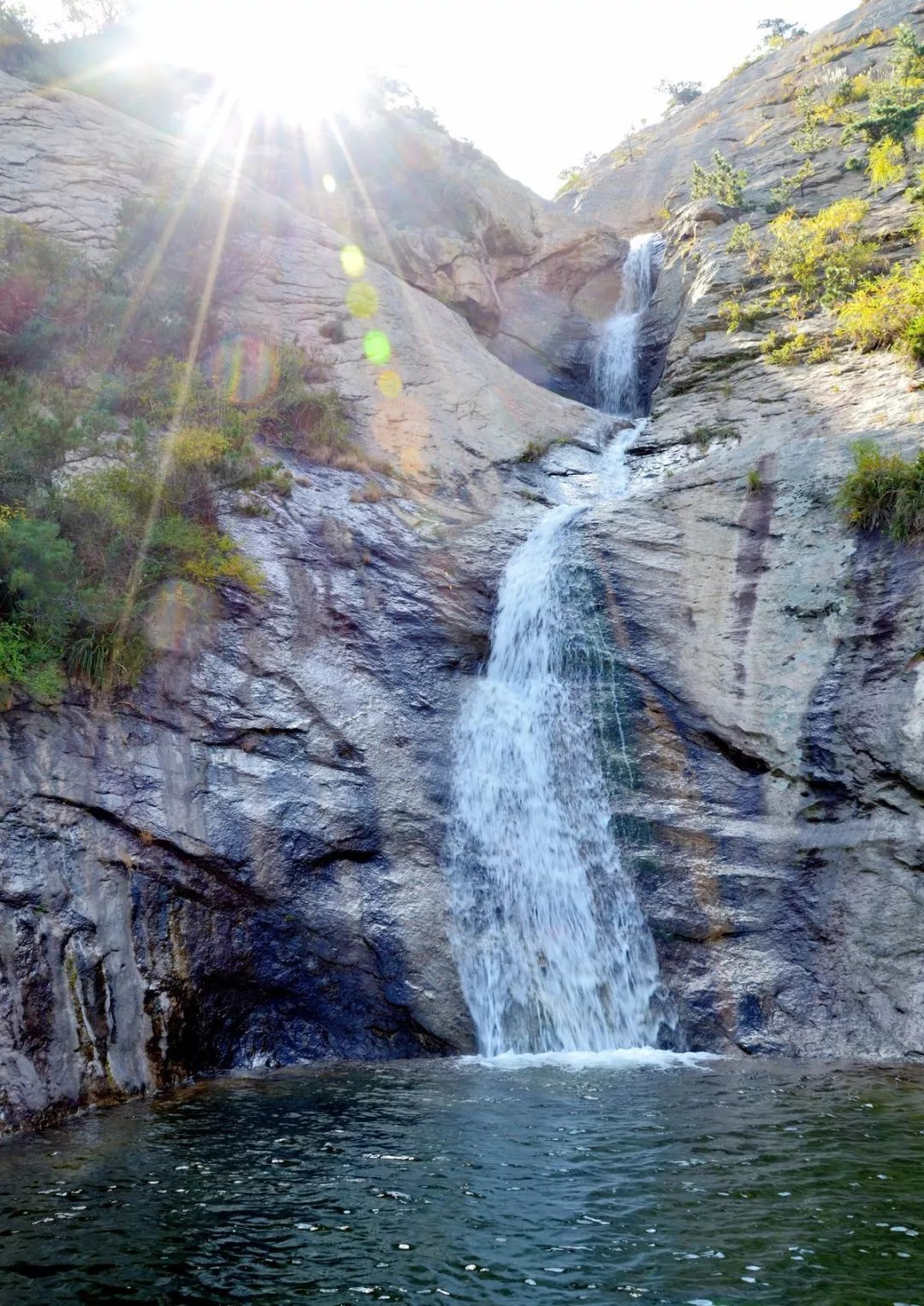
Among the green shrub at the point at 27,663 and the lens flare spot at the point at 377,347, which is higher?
the lens flare spot at the point at 377,347

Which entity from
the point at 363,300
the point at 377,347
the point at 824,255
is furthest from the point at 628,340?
the point at 377,347

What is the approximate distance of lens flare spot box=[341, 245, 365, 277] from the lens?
24078mm

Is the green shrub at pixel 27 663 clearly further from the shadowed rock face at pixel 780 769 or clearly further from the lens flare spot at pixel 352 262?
the lens flare spot at pixel 352 262

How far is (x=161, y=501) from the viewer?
1430cm

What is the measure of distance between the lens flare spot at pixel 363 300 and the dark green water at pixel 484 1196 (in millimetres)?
18416

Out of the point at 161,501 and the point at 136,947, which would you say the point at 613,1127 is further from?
the point at 161,501

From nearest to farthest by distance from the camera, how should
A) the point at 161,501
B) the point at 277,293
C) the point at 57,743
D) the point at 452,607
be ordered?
the point at 57,743 < the point at 161,501 < the point at 452,607 < the point at 277,293

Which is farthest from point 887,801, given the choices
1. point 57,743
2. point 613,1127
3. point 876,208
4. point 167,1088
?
point 876,208

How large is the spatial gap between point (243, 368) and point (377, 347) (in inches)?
144

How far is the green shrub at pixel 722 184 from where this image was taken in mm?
27875

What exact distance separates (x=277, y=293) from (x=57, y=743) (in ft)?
49.3

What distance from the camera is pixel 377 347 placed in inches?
869

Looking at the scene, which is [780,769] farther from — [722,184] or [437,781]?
[722,184]

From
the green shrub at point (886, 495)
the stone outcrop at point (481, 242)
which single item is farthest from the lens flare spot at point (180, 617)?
the stone outcrop at point (481, 242)
